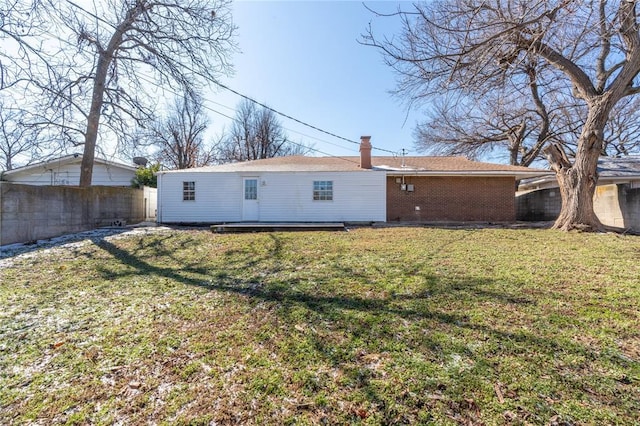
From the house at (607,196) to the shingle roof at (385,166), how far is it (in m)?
2.11

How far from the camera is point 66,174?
640 inches

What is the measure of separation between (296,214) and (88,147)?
27.9ft

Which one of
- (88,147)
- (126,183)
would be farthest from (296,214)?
(126,183)

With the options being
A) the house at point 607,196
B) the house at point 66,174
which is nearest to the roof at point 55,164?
the house at point 66,174

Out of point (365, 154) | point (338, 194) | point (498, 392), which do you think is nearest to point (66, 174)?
point (338, 194)

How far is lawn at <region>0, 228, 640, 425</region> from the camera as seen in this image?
2.06 m

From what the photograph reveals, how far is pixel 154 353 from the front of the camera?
110 inches

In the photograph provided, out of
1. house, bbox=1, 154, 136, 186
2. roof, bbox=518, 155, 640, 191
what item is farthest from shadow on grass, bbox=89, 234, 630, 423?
roof, bbox=518, 155, 640, 191

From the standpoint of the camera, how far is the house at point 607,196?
29.9 feet

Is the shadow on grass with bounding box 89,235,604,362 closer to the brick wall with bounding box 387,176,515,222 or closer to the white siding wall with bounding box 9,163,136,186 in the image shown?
the brick wall with bounding box 387,176,515,222

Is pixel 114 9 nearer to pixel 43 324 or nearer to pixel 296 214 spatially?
pixel 296 214

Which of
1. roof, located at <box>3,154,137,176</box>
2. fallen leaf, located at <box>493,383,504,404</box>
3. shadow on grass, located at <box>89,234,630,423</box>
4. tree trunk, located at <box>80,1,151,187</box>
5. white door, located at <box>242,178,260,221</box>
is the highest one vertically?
tree trunk, located at <box>80,1,151,187</box>

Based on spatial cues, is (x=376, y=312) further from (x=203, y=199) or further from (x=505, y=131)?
(x=505, y=131)

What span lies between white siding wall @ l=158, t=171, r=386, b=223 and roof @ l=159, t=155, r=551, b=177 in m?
0.31
